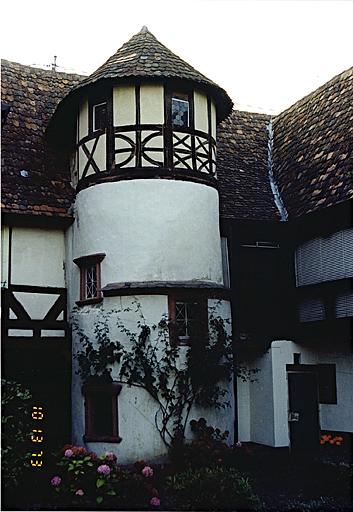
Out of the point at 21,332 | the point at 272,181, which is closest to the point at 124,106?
the point at 21,332

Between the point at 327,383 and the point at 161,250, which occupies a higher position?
the point at 161,250

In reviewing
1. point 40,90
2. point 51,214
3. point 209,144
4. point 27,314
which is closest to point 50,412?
point 27,314

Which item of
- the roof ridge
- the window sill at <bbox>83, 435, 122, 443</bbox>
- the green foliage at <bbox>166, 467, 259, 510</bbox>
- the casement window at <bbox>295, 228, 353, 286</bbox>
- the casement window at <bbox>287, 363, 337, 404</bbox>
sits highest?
the roof ridge

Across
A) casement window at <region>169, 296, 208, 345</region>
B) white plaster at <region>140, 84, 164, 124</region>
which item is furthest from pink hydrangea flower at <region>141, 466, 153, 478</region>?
white plaster at <region>140, 84, 164, 124</region>

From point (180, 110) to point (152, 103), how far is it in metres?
0.65

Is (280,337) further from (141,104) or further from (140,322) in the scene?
(141,104)

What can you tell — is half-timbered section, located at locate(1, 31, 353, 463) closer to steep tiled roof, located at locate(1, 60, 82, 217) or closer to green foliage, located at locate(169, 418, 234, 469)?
steep tiled roof, located at locate(1, 60, 82, 217)

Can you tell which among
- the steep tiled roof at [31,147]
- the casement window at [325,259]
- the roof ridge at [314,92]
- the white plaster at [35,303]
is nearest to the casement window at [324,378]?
the casement window at [325,259]

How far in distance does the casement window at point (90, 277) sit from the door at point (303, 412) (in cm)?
488

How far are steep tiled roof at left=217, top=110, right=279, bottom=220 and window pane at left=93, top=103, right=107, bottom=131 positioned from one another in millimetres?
Result: 3368

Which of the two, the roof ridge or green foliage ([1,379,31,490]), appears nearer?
green foliage ([1,379,31,490])

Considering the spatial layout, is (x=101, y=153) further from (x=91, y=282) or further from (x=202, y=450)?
(x=202, y=450)

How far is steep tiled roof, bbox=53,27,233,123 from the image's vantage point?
14.4m

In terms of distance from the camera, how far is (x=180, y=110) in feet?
48.5
